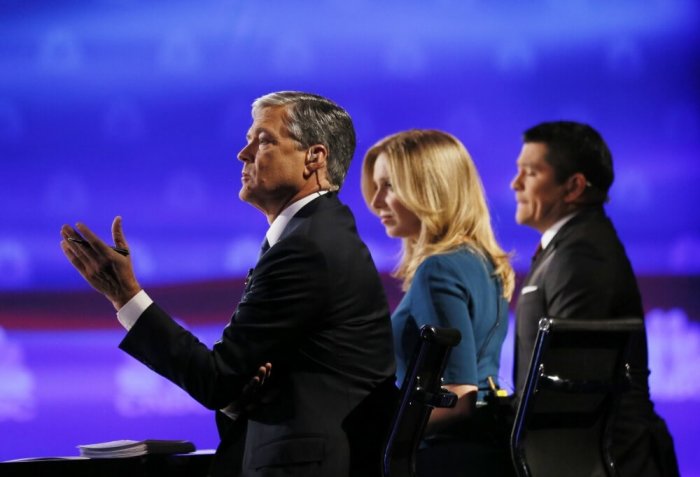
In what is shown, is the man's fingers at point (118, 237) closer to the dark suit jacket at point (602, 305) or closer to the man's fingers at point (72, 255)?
the man's fingers at point (72, 255)

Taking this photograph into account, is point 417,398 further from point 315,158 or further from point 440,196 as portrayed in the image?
point 440,196

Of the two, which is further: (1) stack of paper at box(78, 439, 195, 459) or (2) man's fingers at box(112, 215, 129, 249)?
(1) stack of paper at box(78, 439, 195, 459)

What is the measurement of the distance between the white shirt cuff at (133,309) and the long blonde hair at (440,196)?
3.67 ft

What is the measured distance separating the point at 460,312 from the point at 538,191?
0.65 metres

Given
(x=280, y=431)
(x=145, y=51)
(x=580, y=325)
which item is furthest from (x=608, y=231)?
(x=145, y=51)

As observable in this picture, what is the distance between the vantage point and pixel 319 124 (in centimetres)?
253

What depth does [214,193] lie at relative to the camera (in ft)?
15.4

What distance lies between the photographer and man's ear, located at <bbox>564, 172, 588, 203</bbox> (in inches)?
130

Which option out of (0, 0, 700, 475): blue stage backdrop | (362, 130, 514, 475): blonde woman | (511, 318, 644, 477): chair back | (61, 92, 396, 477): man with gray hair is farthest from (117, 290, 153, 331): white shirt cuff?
(0, 0, 700, 475): blue stage backdrop

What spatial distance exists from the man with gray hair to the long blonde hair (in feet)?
2.86

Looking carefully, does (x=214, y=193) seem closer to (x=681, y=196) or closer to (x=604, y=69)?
(x=604, y=69)

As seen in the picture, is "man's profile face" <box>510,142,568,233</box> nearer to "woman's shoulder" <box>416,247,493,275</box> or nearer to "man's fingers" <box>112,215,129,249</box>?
"woman's shoulder" <box>416,247,493,275</box>

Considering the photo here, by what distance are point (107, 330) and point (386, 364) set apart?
2452mm

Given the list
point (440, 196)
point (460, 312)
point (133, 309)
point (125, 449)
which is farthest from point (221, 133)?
point (133, 309)
